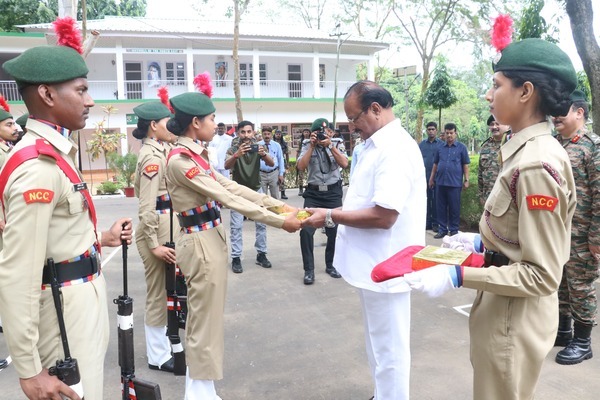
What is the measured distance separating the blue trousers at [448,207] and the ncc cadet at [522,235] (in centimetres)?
621

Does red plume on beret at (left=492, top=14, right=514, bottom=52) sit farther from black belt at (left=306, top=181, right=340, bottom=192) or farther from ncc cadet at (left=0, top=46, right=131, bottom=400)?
black belt at (left=306, top=181, right=340, bottom=192)

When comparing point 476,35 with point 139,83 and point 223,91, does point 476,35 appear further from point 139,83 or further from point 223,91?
point 139,83

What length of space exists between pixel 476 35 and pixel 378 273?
24.8 meters

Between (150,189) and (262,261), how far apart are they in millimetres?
3075

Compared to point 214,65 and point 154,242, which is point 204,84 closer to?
point 154,242

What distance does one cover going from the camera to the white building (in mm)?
21719

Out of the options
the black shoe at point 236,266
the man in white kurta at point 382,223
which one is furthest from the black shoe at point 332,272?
the man in white kurta at point 382,223

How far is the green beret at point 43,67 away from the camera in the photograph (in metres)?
1.82

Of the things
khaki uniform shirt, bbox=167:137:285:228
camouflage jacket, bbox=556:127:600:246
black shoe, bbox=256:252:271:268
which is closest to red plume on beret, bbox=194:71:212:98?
khaki uniform shirt, bbox=167:137:285:228

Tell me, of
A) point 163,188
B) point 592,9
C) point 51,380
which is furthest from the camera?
point 592,9

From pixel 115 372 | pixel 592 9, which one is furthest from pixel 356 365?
pixel 592 9

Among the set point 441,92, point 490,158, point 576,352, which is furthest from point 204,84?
point 441,92

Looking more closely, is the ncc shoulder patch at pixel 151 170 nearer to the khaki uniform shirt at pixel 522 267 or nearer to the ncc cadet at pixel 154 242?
the ncc cadet at pixel 154 242

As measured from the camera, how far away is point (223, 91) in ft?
81.6
